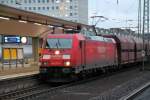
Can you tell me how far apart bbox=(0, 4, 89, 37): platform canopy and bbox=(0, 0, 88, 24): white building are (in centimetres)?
8316

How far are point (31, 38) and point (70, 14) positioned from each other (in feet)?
280

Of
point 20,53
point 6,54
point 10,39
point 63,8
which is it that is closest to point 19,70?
point 6,54

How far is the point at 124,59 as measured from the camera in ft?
133

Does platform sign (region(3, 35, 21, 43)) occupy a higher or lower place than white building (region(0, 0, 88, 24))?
lower

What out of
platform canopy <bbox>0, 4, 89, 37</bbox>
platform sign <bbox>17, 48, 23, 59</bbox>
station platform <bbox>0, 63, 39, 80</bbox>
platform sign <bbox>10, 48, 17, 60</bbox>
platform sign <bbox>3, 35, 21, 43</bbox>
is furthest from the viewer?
platform sign <bbox>17, 48, 23, 59</bbox>

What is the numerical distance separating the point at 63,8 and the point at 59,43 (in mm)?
107204

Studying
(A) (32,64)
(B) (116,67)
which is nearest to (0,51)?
(A) (32,64)

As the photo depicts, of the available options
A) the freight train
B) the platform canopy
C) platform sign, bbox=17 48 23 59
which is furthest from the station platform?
the freight train

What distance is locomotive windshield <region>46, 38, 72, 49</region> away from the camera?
83.5 feet

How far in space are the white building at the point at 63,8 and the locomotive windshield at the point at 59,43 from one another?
3887 inches

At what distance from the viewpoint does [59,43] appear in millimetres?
25625

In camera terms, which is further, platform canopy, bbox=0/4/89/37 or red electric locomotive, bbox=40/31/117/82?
platform canopy, bbox=0/4/89/37

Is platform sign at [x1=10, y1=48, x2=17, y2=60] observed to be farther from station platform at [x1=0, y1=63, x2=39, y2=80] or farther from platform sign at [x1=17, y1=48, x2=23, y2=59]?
station platform at [x1=0, y1=63, x2=39, y2=80]

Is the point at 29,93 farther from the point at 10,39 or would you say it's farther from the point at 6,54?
the point at 10,39
